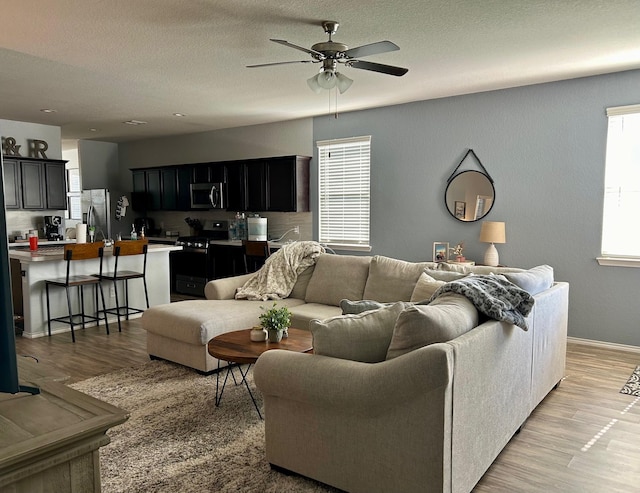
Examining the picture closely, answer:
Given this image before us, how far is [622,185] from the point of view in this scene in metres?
4.76

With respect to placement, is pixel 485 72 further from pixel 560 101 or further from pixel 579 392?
pixel 579 392

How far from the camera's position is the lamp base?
5.21 meters

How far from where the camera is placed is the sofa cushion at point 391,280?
13.8 feet

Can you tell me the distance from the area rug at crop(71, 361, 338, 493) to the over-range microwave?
428 cm

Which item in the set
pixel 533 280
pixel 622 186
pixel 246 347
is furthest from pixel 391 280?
pixel 622 186

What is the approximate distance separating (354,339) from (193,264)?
19.2ft

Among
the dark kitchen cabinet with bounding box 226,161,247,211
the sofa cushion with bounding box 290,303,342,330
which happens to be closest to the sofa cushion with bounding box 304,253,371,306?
the sofa cushion with bounding box 290,303,342,330

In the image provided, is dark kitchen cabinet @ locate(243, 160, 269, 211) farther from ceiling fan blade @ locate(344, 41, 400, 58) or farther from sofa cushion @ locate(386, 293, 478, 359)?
sofa cushion @ locate(386, 293, 478, 359)

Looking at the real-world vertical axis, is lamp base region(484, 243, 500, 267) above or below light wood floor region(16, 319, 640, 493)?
above

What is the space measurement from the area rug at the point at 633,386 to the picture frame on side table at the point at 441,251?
221cm

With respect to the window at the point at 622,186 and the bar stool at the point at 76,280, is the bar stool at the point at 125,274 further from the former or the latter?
the window at the point at 622,186

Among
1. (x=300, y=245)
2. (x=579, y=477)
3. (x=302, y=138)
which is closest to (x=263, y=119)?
(x=302, y=138)

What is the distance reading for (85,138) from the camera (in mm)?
9328

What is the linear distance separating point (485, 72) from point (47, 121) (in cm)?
634
